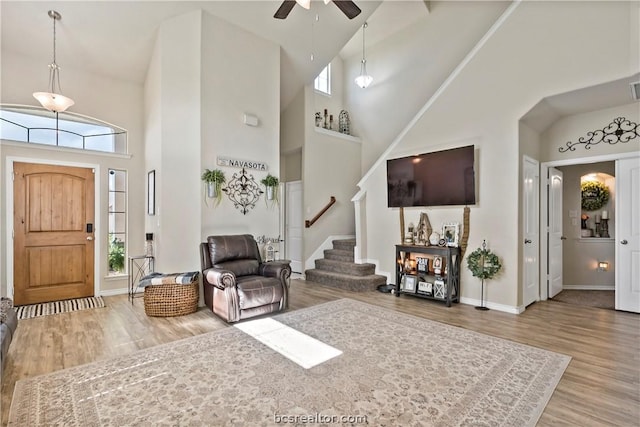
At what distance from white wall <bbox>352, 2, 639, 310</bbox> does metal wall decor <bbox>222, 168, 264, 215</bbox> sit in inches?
106

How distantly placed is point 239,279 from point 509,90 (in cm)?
436

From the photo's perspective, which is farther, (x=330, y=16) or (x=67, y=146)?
(x=330, y=16)

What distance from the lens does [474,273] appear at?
4465 millimetres

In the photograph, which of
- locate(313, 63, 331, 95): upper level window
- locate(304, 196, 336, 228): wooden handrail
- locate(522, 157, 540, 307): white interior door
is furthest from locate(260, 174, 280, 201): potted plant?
locate(522, 157, 540, 307): white interior door

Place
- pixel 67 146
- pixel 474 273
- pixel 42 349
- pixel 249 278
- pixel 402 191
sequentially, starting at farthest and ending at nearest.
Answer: pixel 402 191
pixel 67 146
pixel 474 273
pixel 249 278
pixel 42 349

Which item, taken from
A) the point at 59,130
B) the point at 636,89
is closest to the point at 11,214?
the point at 59,130

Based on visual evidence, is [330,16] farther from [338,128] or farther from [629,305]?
[629,305]

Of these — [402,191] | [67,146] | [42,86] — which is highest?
[42,86]

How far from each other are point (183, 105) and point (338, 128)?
13.2 ft

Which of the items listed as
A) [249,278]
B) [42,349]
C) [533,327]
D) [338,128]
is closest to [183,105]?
[249,278]

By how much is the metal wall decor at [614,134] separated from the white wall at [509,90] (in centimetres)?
103

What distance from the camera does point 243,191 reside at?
201 inches

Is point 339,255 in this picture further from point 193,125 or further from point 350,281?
point 193,125

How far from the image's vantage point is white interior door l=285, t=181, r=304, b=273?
674 centimetres
